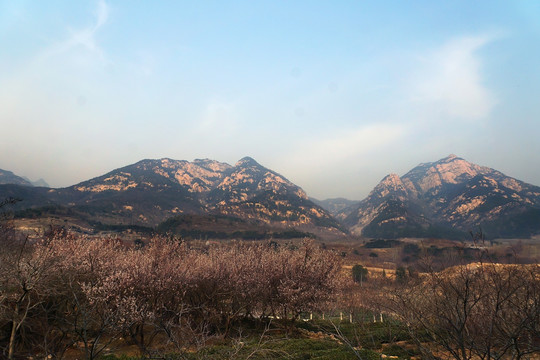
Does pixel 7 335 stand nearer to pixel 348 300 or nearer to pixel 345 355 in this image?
pixel 345 355

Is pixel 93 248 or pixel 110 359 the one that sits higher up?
pixel 93 248

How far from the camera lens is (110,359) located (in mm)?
18703

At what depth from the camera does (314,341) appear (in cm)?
2681

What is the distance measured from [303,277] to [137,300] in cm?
1561

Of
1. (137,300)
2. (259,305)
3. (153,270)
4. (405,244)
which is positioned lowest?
(405,244)

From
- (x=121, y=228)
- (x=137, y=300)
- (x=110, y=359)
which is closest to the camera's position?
(x=110, y=359)

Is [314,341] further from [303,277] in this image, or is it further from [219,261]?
[219,261]

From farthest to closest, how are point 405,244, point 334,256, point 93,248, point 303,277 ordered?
point 405,244 → point 334,256 → point 93,248 → point 303,277

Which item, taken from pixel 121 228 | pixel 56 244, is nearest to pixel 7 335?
pixel 56 244

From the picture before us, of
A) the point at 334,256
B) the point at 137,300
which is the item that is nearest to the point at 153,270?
the point at 137,300

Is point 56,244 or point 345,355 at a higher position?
point 56,244

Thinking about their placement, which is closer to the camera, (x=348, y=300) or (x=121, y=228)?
(x=348, y=300)

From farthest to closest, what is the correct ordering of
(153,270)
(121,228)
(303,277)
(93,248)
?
(121,228) < (93,248) < (303,277) < (153,270)

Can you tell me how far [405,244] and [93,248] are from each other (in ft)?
634
